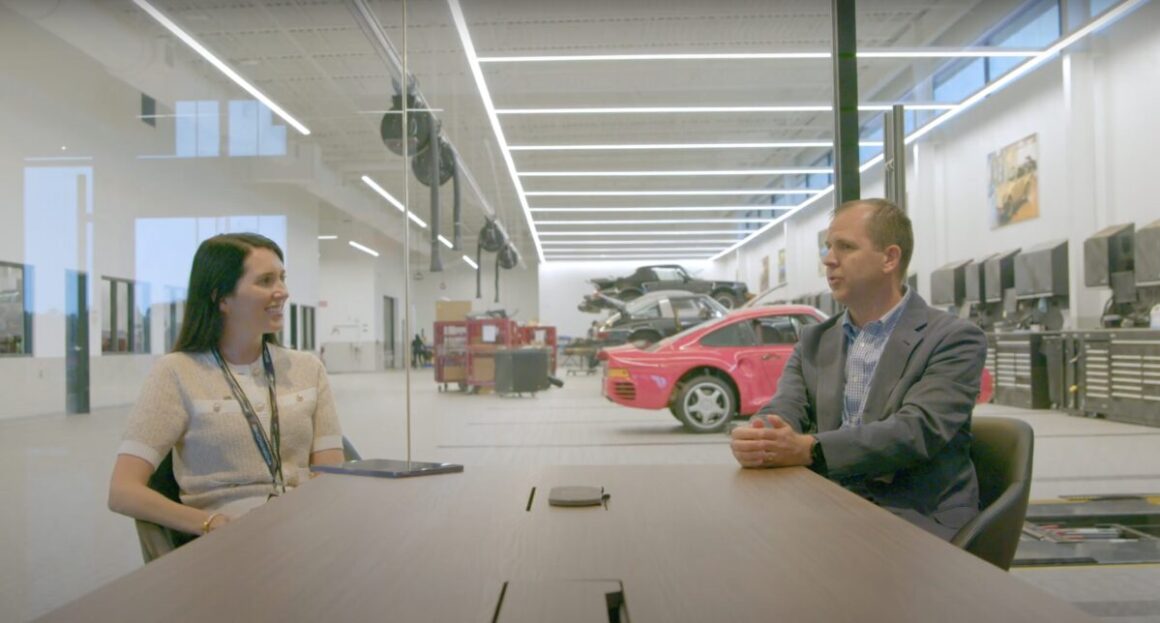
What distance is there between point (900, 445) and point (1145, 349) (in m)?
4.57

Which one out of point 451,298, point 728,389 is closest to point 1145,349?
point 728,389

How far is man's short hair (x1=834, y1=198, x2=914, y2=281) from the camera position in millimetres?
1872

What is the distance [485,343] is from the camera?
457cm

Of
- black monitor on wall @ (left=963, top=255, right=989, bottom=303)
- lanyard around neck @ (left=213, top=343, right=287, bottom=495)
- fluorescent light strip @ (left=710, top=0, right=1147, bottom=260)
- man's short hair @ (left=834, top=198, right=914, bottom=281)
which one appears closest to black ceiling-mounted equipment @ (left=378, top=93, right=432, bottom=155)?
fluorescent light strip @ (left=710, top=0, right=1147, bottom=260)

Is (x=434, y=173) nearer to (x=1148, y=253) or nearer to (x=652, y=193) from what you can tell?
(x=652, y=193)

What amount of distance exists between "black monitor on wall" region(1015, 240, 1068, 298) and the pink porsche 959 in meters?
0.73

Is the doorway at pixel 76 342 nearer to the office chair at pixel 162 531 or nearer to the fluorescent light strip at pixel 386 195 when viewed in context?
the fluorescent light strip at pixel 386 195

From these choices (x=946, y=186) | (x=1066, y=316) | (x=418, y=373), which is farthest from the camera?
(x=1066, y=316)

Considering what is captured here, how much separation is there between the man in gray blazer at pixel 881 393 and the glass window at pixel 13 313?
8.08 ft

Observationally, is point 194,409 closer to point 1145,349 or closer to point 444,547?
point 444,547

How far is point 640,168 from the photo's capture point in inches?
201

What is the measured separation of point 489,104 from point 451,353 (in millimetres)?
1343

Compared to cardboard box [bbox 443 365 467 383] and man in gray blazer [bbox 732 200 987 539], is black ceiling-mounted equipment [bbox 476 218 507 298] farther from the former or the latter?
man in gray blazer [bbox 732 200 987 539]

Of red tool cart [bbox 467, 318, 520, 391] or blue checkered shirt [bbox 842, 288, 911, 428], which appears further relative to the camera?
red tool cart [bbox 467, 318, 520, 391]
